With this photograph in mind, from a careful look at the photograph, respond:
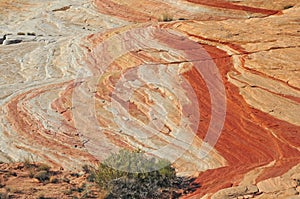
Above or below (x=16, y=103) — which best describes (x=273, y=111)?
above

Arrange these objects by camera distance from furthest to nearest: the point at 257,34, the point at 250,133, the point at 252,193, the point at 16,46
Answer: the point at 16,46 < the point at 257,34 < the point at 250,133 < the point at 252,193

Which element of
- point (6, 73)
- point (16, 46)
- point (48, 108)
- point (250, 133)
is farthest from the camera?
point (16, 46)

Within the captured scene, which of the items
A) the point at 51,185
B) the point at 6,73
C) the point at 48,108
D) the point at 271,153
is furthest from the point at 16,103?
the point at 271,153

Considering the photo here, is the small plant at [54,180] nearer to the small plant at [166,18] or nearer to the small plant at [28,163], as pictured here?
the small plant at [28,163]

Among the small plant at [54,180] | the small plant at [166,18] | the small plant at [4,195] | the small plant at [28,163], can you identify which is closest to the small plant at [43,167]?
the small plant at [28,163]

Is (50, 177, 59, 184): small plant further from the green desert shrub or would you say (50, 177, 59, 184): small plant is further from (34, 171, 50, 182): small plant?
the green desert shrub

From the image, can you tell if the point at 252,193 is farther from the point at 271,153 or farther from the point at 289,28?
the point at 289,28

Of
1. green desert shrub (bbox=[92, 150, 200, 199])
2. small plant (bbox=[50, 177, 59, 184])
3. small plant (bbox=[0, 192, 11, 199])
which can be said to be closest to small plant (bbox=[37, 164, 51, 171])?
small plant (bbox=[50, 177, 59, 184])
